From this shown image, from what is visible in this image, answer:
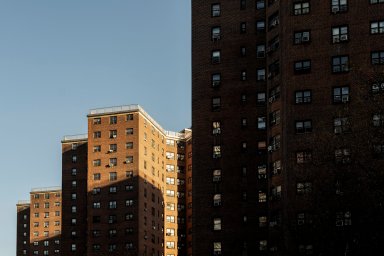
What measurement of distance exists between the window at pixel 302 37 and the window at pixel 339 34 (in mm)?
3101

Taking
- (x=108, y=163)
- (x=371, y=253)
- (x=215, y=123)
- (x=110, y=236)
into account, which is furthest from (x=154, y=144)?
(x=371, y=253)

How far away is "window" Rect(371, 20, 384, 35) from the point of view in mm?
87062

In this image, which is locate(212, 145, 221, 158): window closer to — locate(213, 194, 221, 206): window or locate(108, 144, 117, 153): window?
locate(213, 194, 221, 206): window

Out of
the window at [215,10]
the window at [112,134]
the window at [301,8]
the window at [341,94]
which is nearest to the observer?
the window at [341,94]

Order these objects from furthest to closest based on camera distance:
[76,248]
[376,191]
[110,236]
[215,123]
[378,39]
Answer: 1. [76,248]
2. [110,236]
3. [215,123]
4. [378,39]
5. [376,191]

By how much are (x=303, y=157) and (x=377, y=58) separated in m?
14.9

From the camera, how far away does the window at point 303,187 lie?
8594 cm

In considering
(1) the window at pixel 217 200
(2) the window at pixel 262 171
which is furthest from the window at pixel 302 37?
(1) the window at pixel 217 200

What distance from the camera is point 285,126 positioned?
294 ft

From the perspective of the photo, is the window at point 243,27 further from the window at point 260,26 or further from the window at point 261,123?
the window at point 261,123

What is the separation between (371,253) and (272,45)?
131 feet

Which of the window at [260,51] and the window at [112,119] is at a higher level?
the window at [112,119]

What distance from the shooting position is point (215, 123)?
104875 millimetres

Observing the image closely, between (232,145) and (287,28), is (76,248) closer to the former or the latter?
(232,145)
